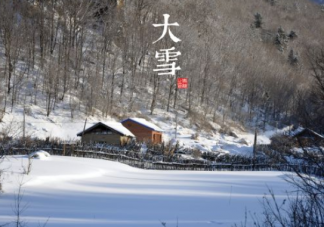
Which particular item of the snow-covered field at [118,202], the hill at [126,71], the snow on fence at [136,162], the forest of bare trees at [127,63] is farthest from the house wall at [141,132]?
the snow-covered field at [118,202]

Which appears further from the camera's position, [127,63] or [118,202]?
[127,63]

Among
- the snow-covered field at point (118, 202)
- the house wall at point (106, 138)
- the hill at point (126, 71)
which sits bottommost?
the snow-covered field at point (118, 202)

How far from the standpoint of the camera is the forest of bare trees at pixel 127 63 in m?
42.0

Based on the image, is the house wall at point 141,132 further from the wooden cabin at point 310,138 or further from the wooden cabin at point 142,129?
the wooden cabin at point 310,138

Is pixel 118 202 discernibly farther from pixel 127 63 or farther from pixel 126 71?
pixel 127 63

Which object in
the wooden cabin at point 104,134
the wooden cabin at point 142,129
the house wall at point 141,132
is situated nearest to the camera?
the wooden cabin at point 104,134

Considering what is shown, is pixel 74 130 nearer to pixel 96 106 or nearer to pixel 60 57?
pixel 96 106

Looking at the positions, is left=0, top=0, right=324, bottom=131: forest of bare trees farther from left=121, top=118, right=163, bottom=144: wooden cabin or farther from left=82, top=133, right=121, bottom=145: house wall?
left=82, top=133, right=121, bottom=145: house wall

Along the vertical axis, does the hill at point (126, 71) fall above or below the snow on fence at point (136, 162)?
above

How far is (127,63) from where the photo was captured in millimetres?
53781

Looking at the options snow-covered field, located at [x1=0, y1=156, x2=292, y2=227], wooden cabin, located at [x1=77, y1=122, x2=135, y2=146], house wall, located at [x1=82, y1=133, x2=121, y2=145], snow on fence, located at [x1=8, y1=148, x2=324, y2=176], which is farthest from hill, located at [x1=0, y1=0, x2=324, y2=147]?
snow-covered field, located at [x1=0, y1=156, x2=292, y2=227]

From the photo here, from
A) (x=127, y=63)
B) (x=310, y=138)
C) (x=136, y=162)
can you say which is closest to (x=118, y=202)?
(x=310, y=138)

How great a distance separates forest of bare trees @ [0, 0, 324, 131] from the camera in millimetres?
42000

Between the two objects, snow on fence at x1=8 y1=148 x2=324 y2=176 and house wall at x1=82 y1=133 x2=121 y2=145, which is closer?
snow on fence at x1=8 y1=148 x2=324 y2=176
